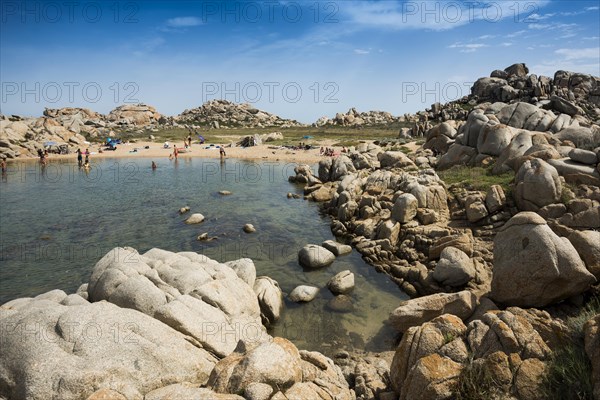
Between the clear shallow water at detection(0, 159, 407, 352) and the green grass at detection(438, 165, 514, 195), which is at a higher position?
the green grass at detection(438, 165, 514, 195)

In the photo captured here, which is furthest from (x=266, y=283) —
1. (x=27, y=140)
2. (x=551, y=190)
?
(x=27, y=140)

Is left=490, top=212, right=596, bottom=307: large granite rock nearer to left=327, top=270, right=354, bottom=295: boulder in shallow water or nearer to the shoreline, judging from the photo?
left=327, top=270, right=354, bottom=295: boulder in shallow water

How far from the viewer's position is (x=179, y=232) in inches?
1208

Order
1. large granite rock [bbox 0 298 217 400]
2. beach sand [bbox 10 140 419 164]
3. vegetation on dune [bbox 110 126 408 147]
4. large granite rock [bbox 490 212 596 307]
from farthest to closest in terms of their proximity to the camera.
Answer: vegetation on dune [bbox 110 126 408 147]
beach sand [bbox 10 140 419 164]
large granite rock [bbox 490 212 596 307]
large granite rock [bbox 0 298 217 400]

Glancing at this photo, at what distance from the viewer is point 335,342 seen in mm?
15977

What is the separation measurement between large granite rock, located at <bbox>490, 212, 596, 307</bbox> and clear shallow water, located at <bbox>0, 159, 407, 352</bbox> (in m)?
5.79

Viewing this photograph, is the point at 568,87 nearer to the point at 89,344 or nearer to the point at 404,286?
the point at 404,286

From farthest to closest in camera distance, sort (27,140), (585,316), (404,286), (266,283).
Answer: (27,140) → (404,286) → (266,283) → (585,316)

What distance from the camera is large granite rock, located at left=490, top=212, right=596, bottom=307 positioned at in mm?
14289

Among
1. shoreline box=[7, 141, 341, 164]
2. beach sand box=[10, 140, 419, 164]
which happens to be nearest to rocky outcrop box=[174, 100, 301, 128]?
beach sand box=[10, 140, 419, 164]

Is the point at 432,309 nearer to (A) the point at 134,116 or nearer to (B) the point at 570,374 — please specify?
(B) the point at 570,374

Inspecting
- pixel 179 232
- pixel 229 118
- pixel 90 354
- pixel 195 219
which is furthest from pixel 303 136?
pixel 90 354

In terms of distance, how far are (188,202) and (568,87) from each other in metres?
134

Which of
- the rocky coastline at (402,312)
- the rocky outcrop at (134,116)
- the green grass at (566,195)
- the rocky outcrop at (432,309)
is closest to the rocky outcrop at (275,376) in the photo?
the rocky coastline at (402,312)
